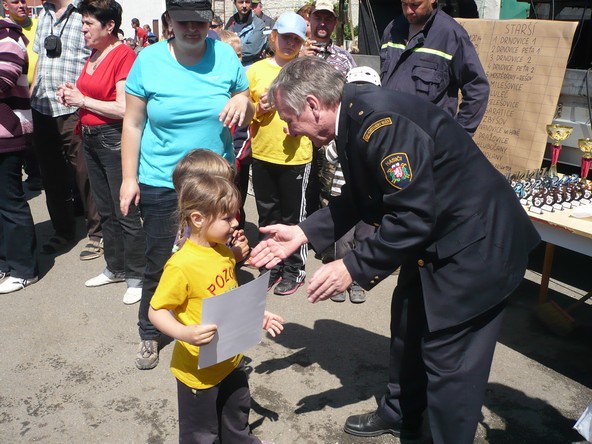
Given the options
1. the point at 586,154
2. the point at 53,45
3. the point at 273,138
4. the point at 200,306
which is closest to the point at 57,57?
the point at 53,45

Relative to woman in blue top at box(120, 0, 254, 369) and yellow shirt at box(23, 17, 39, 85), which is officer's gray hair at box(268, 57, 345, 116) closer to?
woman in blue top at box(120, 0, 254, 369)

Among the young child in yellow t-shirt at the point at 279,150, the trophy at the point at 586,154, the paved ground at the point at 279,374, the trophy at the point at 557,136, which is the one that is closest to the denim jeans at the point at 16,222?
the paved ground at the point at 279,374

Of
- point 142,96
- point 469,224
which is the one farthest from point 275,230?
point 142,96

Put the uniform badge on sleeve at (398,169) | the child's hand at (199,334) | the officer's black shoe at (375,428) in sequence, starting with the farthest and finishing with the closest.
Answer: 1. the officer's black shoe at (375,428)
2. the child's hand at (199,334)
3. the uniform badge on sleeve at (398,169)

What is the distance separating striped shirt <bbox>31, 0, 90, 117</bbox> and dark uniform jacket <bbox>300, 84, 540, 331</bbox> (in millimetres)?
3206

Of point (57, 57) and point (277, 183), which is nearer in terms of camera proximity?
point (277, 183)

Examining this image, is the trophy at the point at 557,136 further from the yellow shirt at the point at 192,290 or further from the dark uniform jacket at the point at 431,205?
the yellow shirt at the point at 192,290

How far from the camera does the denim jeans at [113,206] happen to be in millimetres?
4148

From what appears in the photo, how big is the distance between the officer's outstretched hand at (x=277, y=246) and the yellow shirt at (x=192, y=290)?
0.13 m

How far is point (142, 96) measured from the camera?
10.2ft

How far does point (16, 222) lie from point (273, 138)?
2.09 meters

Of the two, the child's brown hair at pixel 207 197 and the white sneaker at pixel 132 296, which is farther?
the white sneaker at pixel 132 296

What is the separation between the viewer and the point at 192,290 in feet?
7.75

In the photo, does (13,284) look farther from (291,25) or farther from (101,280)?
(291,25)
